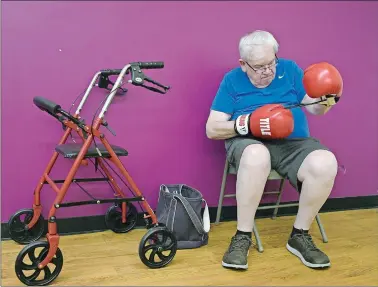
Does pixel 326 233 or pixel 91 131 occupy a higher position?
pixel 91 131

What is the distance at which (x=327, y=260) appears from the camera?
1933 mm

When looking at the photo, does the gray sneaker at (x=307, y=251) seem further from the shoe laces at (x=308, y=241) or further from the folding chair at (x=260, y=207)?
the folding chair at (x=260, y=207)

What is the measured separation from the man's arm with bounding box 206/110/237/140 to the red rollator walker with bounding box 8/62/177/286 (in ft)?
1.03

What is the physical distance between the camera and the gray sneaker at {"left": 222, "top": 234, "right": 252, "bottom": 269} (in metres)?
1.89

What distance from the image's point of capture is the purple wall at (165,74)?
2.21 metres

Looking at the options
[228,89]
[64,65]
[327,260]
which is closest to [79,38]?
[64,65]

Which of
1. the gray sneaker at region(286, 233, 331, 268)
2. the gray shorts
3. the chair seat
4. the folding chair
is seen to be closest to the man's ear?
the gray shorts

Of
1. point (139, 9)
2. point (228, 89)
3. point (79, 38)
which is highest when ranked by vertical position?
point (139, 9)

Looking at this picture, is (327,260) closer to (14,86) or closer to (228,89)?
(228,89)

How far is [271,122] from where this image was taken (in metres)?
1.92

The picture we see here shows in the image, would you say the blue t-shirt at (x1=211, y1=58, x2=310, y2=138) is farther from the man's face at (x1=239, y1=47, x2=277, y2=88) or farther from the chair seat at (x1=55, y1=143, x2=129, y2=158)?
the chair seat at (x1=55, y1=143, x2=129, y2=158)

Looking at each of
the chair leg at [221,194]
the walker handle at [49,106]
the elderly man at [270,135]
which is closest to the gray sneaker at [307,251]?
the elderly man at [270,135]

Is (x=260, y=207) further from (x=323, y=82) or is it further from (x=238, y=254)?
(x=323, y=82)

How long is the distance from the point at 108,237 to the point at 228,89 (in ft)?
3.40
